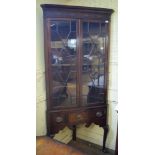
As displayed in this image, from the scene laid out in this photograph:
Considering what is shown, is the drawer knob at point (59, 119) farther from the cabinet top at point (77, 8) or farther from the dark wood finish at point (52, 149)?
A: the cabinet top at point (77, 8)

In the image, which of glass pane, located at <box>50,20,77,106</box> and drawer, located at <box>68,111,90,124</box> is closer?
glass pane, located at <box>50,20,77,106</box>

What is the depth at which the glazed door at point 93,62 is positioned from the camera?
239 cm

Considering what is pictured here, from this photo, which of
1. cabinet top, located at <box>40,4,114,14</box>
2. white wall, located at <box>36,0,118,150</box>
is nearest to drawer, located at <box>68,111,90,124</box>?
white wall, located at <box>36,0,118,150</box>

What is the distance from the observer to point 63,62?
7.66 feet

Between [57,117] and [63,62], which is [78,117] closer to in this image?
[57,117]

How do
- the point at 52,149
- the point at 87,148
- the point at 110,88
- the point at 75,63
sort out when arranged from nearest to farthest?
the point at 52,149, the point at 75,63, the point at 110,88, the point at 87,148

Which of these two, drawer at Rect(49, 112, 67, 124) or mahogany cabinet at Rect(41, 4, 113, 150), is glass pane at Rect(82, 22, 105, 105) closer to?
mahogany cabinet at Rect(41, 4, 113, 150)

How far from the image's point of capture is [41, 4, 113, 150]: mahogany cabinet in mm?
2254

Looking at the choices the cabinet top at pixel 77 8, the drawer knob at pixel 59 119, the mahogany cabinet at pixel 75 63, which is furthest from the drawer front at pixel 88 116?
the cabinet top at pixel 77 8

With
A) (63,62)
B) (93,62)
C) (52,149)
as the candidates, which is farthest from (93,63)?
(52,149)

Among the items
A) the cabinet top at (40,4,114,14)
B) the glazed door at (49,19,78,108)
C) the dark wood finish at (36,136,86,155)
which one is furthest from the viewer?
the glazed door at (49,19,78,108)

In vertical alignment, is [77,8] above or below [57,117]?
above
